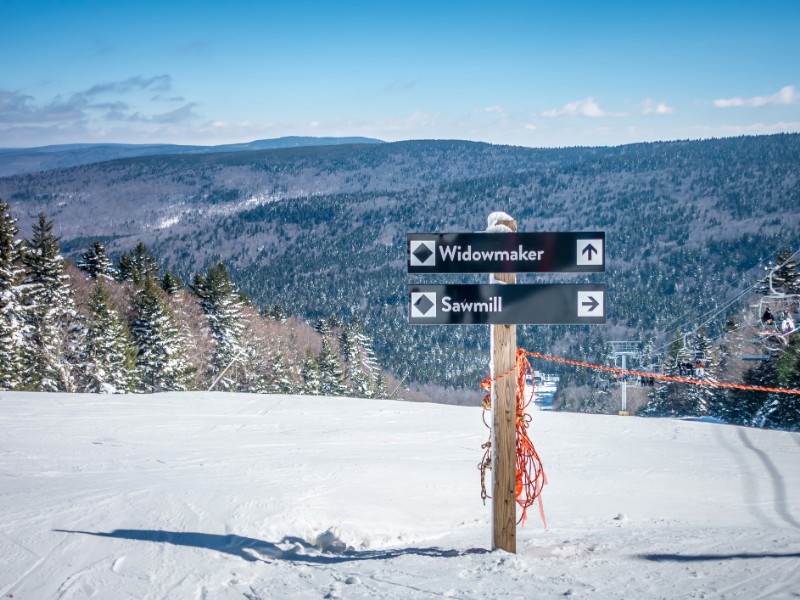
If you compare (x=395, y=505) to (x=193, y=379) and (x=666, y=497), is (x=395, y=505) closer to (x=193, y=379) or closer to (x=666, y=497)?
(x=666, y=497)

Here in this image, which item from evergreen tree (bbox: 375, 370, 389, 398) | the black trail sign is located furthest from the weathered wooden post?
evergreen tree (bbox: 375, 370, 389, 398)

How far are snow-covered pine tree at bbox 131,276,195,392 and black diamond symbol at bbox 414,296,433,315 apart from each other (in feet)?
122

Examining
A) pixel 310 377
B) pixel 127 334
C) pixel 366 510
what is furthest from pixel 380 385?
pixel 366 510

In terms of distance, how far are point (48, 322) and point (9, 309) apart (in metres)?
3.67

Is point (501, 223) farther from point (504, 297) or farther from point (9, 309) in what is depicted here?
point (9, 309)

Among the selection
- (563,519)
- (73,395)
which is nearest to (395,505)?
(563,519)

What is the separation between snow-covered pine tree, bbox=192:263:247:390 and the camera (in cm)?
5138

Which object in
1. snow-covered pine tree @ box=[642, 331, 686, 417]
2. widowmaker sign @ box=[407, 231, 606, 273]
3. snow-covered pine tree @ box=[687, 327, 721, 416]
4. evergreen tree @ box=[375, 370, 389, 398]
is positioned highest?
widowmaker sign @ box=[407, 231, 606, 273]

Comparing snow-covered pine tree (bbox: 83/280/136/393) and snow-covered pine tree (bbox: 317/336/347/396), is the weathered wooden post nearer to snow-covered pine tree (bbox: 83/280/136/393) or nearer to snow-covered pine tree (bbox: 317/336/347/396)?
snow-covered pine tree (bbox: 83/280/136/393)

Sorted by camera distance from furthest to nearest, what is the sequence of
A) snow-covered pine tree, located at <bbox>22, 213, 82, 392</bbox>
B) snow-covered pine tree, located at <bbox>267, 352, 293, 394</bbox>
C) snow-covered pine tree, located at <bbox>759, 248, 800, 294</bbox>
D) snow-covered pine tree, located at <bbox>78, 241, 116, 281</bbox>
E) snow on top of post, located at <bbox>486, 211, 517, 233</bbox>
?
snow-covered pine tree, located at <bbox>267, 352, 293, 394</bbox>, snow-covered pine tree, located at <bbox>78, 241, 116, 281</bbox>, snow-covered pine tree, located at <bbox>22, 213, 82, 392</bbox>, snow-covered pine tree, located at <bbox>759, 248, 800, 294</bbox>, snow on top of post, located at <bbox>486, 211, 517, 233</bbox>

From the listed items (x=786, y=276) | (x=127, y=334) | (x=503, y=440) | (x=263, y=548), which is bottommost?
(x=127, y=334)

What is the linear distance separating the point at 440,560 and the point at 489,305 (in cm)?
262

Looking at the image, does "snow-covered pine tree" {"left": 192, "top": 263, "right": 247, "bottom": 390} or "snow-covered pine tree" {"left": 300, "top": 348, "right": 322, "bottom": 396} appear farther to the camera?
"snow-covered pine tree" {"left": 300, "top": 348, "right": 322, "bottom": 396}

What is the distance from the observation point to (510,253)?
22.8 ft
